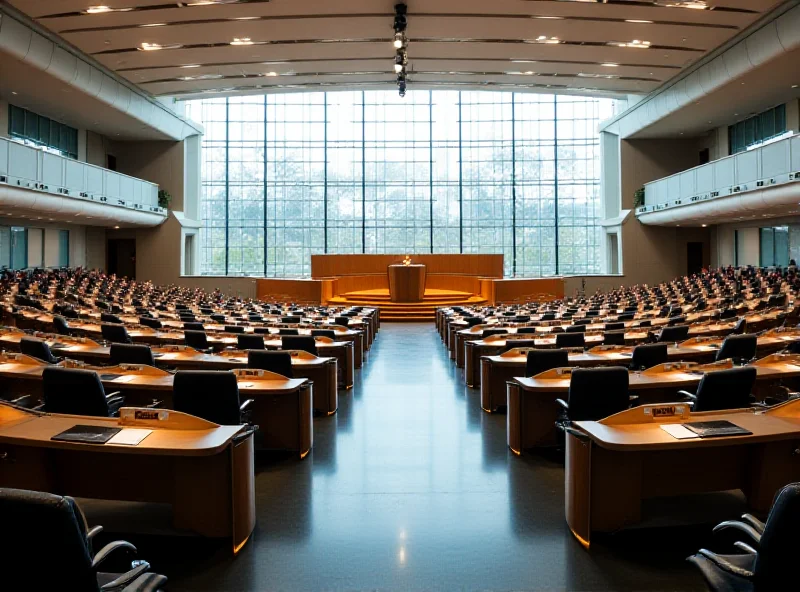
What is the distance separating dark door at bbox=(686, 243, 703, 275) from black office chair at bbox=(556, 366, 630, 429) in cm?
2571

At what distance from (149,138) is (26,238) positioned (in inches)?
305

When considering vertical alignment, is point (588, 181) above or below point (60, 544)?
above

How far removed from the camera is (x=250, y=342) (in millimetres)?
7832

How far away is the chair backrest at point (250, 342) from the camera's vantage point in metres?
7.72

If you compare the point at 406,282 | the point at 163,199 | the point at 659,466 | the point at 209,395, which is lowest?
the point at 659,466

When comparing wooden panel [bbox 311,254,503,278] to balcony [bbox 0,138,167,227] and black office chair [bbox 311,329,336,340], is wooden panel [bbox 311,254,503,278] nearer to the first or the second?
balcony [bbox 0,138,167,227]

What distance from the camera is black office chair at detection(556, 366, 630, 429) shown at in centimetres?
477

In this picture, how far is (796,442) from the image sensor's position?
4.00m

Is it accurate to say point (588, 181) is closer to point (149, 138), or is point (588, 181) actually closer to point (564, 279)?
point (564, 279)

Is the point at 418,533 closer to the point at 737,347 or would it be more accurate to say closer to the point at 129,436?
the point at 129,436

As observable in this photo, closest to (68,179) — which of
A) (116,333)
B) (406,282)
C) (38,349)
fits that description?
(406,282)

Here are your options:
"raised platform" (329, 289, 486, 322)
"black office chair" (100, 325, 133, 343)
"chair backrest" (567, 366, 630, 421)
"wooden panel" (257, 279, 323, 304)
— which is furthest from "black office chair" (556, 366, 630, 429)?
"wooden panel" (257, 279, 323, 304)

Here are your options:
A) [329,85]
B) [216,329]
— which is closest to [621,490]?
[216,329]

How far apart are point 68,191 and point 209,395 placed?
1843 cm
